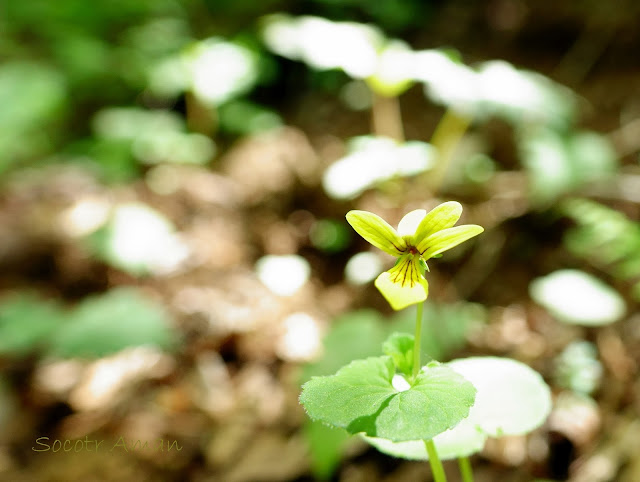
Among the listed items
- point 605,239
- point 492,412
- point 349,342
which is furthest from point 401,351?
point 605,239

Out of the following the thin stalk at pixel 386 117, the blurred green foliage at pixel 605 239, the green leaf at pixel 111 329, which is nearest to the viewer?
the blurred green foliage at pixel 605 239

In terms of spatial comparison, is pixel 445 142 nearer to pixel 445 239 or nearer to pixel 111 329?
pixel 111 329

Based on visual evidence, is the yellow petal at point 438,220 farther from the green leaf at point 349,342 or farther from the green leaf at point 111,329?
the green leaf at point 111,329

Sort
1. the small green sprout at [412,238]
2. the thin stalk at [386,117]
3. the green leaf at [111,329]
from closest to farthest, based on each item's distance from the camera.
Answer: the small green sprout at [412,238] → the green leaf at [111,329] → the thin stalk at [386,117]

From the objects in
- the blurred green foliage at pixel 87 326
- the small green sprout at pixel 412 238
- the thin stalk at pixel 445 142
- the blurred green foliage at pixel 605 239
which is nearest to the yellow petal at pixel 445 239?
the small green sprout at pixel 412 238

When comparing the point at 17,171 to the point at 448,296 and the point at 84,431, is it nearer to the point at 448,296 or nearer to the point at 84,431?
the point at 84,431

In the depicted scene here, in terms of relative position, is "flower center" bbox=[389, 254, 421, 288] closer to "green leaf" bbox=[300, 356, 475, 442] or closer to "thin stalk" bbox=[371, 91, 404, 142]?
"green leaf" bbox=[300, 356, 475, 442]
